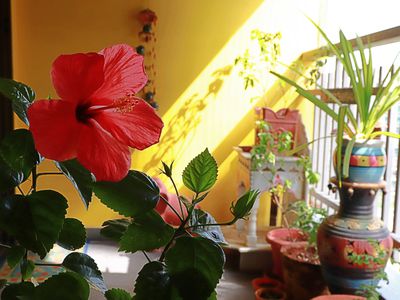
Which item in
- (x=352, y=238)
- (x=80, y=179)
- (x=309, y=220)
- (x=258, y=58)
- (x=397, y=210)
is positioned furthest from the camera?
(x=258, y=58)

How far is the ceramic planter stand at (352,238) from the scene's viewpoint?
2055 mm

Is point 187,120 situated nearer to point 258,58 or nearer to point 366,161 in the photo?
point 258,58

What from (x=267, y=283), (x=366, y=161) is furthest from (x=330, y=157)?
(x=366, y=161)

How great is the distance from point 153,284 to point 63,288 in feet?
0.26

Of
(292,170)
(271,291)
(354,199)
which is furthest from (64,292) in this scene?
(292,170)

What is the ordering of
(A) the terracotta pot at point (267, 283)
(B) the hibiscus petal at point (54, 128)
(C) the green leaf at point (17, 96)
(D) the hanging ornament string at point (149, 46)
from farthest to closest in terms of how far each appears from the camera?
(D) the hanging ornament string at point (149, 46)
(A) the terracotta pot at point (267, 283)
(C) the green leaf at point (17, 96)
(B) the hibiscus petal at point (54, 128)

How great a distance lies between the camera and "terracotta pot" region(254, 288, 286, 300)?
255cm

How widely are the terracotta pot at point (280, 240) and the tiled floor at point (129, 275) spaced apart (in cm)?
21

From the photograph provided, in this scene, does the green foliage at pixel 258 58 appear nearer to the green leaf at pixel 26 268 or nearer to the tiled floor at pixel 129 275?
the tiled floor at pixel 129 275

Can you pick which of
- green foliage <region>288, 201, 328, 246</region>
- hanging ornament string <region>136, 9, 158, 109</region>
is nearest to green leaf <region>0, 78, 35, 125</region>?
green foliage <region>288, 201, 328, 246</region>

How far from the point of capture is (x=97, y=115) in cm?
37

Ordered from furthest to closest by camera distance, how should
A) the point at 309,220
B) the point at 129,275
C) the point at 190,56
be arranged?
the point at 190,56, the point at 129,275, the point at 309,220

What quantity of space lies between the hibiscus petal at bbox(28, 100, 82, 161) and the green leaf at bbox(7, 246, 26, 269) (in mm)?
163

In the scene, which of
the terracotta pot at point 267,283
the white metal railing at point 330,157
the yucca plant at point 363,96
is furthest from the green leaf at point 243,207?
the terracotta pot at point 267,283
